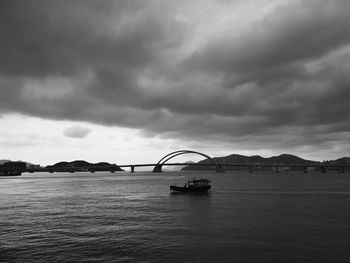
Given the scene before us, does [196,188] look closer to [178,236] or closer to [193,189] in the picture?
[193,189]

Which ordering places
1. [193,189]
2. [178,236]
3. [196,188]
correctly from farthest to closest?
[193,189], [196,188], [178,236]

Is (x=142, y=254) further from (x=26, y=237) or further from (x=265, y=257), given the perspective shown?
(x=26, y=237)

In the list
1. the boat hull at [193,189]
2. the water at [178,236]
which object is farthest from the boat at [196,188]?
the water at [178,236]

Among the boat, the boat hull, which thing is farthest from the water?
the boat

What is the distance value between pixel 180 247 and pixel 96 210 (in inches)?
1224

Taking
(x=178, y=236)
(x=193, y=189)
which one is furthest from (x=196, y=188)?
(x=178, y=236)

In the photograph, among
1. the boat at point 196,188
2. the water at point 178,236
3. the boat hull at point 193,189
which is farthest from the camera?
the boat at point 196,188

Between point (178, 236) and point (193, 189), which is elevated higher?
point (193, 189)

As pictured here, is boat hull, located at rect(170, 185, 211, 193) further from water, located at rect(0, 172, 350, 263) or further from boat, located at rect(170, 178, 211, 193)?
water, located at rect(0, 172, 350, 263)

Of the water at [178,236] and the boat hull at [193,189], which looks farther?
the boat hull at [193,189]

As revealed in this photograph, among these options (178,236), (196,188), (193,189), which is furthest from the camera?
(193,189)

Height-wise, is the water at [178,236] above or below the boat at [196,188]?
below

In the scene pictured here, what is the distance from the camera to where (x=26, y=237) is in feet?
109

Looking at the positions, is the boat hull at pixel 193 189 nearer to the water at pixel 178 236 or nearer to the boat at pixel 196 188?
the boat at pixel 196 188
